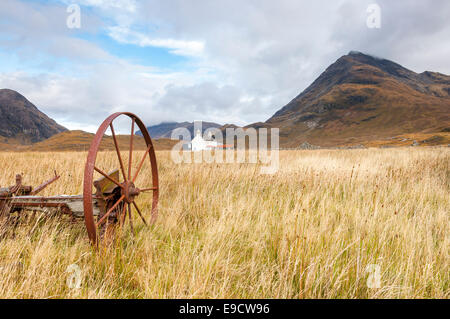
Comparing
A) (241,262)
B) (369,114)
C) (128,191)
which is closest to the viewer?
(241,262)
